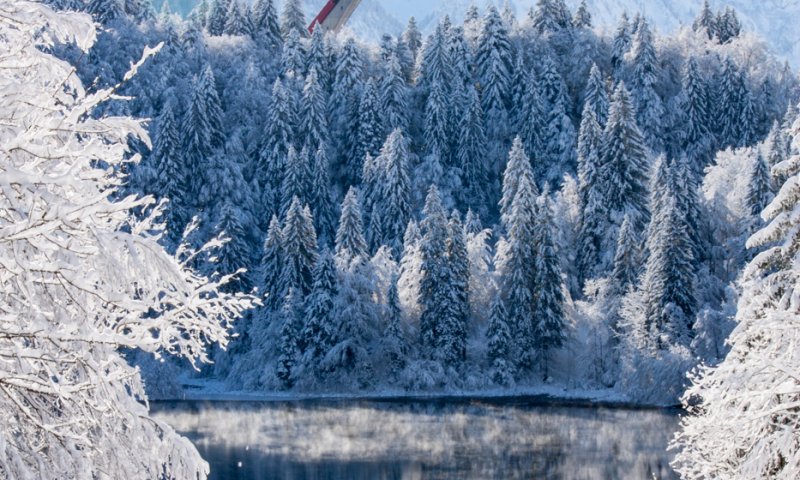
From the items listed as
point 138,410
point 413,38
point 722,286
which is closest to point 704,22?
point 413,38

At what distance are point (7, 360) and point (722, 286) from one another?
59345mm

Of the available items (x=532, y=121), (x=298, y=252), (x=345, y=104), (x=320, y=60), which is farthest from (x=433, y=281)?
(x=320, y=60)

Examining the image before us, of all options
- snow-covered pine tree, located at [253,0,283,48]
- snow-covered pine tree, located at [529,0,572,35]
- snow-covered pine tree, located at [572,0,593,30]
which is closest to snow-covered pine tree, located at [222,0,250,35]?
snow-covered pine tree, located at [253,0,283,48]

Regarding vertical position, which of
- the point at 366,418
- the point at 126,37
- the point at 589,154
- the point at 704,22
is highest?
the point at 704,22

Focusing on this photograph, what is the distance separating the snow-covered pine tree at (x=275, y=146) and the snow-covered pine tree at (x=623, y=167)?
22.0 metres

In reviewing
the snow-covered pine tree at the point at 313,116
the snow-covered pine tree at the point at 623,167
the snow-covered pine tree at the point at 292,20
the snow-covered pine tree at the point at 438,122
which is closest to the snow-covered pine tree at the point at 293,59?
the snow-covered pine tree at the point at 313,116

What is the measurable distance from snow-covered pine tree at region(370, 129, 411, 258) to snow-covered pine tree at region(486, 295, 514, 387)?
12.3 m

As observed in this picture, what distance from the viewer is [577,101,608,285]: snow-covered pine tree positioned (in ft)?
235

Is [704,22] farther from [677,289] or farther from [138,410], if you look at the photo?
[138,410]

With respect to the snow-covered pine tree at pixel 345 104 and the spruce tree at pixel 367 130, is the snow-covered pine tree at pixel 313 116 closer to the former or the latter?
the snow-covered pine tree at pixel 345 104

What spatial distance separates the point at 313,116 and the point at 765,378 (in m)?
74.2

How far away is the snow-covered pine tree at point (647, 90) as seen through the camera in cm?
8981

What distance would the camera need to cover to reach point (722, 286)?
2468 inches

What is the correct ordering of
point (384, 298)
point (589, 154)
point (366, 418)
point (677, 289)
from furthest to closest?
point (589, 154) → point (384, 298) → point (677, 289) → point (366, 418)
